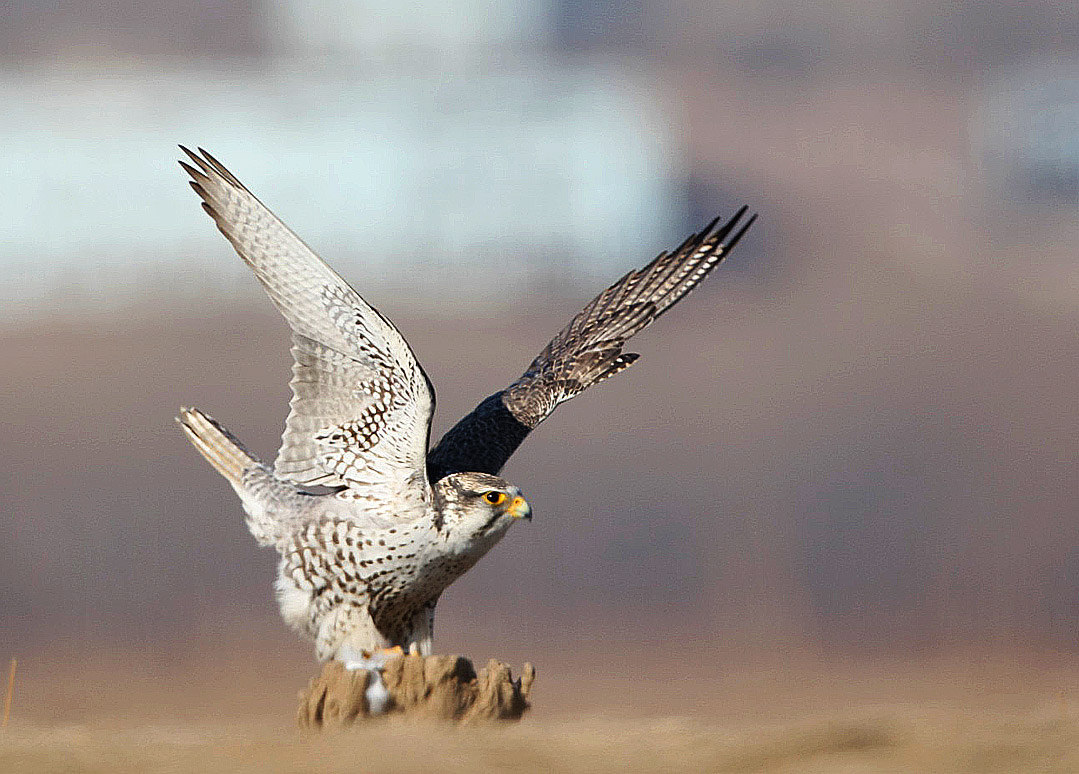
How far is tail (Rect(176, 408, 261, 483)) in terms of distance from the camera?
1020 cm

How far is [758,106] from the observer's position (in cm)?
4112

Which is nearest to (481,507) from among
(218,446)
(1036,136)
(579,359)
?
(218,446)

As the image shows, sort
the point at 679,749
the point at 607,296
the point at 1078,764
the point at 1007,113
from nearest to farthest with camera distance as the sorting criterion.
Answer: the point at 1078,764, the point at 679,749, the point at 607,296, the point at 1007,113

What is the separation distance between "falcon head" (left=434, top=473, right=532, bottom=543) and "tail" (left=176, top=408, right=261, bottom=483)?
63.0 inches

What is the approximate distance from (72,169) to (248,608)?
13.8 metres


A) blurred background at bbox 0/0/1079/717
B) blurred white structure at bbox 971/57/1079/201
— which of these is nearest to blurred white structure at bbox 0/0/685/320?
blurred background at bbox 0/0/1079/717

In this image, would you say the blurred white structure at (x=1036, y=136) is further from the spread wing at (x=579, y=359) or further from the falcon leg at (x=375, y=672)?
the falcon leg at (x=375, y=672)

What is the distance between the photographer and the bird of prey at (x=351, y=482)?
8.73 m

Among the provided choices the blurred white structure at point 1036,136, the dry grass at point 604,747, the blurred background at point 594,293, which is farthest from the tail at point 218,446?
the blurred white structure at point 1036,136

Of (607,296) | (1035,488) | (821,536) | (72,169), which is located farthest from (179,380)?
(607,296)

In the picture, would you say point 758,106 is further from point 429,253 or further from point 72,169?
point 72,169

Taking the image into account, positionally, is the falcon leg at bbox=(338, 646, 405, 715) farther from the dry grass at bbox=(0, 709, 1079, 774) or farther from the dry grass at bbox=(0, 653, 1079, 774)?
the dry grass at bbox=(0, 709, 1079, 774)

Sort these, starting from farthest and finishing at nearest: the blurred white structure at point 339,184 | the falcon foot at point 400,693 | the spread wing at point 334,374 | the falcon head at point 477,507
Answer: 1. the blurred white structure at point 339,184
2. the falcon head at point 477,507
3. the spread wing at point 334,374
4. the falcon foot at point 400,693

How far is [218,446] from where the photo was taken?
33.9 feet
